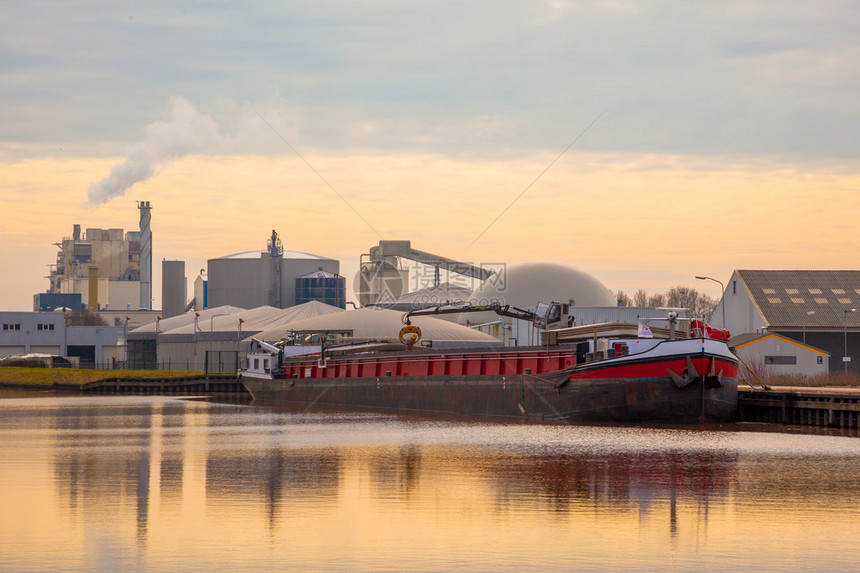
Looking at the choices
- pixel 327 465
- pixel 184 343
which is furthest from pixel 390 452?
pixel 184 343

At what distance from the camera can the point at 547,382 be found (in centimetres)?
5272

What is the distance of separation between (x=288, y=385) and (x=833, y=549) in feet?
210

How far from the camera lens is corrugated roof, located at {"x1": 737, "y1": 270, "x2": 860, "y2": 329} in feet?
294

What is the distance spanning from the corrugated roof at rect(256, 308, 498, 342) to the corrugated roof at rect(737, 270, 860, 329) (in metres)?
28.7

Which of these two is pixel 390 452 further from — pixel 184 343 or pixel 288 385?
pixel 184 343

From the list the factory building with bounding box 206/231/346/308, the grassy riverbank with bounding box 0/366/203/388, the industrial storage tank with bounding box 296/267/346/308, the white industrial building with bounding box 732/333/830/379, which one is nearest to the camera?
the white industrial building with bounding box 732/333/830/379

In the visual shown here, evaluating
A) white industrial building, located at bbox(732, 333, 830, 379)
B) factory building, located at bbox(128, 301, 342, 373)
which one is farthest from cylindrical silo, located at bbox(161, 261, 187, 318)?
white industrial building, located at bbox(732, 333, 830, 379)

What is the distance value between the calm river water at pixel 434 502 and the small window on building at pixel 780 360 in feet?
123

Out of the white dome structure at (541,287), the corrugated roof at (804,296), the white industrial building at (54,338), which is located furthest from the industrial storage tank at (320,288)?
the corrugated roof at (804,296)

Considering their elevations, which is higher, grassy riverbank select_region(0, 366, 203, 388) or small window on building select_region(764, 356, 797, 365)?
small window on building select_region(764, 356, 797, 365)

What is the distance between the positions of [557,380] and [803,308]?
4740 cm

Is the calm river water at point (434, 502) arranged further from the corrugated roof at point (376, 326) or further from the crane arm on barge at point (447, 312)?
the corrugated roof at point (376, 326)

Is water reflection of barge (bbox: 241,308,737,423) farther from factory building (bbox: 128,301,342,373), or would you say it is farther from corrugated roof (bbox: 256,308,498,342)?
factory building (bbox: 128,301,342,373)

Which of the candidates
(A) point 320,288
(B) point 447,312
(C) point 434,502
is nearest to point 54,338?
(A) point 320,288
